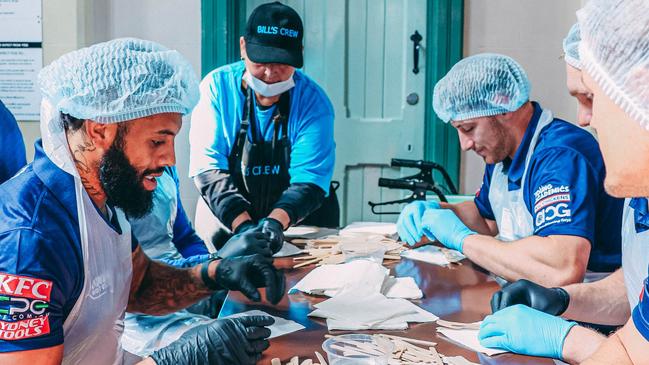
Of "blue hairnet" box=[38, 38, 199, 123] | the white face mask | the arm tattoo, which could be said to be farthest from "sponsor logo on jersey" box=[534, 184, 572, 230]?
the white face mask

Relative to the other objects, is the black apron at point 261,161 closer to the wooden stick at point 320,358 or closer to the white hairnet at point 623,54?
the wooden stick at point 320,358

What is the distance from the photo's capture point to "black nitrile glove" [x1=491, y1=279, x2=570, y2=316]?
65.2 inches

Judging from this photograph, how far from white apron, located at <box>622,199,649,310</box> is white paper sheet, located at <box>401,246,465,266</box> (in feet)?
2.24

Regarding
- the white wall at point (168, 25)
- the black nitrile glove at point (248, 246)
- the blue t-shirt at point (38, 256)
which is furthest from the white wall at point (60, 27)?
the blue t-shirt at point (38, 256)

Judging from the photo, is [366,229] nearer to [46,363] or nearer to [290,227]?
[290,227]

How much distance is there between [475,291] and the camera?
1.96 metres

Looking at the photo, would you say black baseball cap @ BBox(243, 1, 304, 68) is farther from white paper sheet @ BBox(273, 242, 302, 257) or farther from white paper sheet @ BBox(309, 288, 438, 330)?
white paper sheet @ BBox(309, 288, 438, 330)

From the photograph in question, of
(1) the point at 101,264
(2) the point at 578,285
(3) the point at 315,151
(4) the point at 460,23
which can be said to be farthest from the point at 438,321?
(4) the point at 460,23

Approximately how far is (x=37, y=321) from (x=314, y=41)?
3.36 meters

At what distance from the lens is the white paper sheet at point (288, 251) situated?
2.42m

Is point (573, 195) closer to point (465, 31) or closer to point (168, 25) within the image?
point (465, 31)

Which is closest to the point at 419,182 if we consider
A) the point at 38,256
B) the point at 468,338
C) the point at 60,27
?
the point at 468,338

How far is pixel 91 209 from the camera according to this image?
146 cm

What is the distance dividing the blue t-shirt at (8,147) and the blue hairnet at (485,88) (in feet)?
4.87
